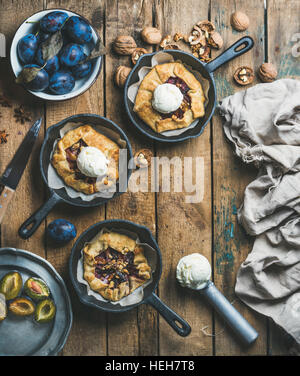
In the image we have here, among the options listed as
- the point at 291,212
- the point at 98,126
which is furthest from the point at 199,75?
the point at 291,212

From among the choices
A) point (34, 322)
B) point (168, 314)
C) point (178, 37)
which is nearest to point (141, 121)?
point (178, 37)

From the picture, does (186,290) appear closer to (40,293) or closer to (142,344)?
(142,344)

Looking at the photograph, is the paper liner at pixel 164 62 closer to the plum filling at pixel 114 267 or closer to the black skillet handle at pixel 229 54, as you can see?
the black skillet handle at pixel 229 54

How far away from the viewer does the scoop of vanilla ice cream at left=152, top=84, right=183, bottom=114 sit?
1428 millimetres

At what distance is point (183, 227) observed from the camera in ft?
5.09

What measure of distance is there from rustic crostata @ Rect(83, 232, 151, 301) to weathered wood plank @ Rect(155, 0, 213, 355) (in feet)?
0.37

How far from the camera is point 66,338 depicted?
1.44 metres

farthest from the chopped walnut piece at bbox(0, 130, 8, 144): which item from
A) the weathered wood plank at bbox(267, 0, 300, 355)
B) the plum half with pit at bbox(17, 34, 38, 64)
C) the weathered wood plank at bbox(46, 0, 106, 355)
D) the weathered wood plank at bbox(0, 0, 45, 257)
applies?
the weathered wood plank at bbox(267, 0, 300, 355)

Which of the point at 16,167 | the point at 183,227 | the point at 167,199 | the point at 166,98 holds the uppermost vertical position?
the point at 166,98

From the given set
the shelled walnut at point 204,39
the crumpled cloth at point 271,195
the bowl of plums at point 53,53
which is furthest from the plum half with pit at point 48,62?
the crumpled cloth at point 271,195

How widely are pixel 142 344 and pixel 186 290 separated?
257 millimetres

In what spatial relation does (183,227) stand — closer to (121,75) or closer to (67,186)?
(67,186)

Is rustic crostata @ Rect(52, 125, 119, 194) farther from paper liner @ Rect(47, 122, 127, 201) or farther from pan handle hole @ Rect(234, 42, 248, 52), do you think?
pan handle hole @ Rect(234, 42, 248, 52)

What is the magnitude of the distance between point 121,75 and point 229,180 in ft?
1.82
